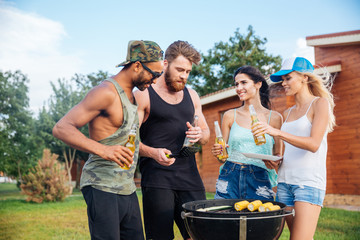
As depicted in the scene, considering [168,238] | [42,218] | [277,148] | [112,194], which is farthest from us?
[42,218]

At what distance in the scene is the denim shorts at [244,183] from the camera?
3432 mm

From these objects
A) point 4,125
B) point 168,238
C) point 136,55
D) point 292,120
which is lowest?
point 168,238

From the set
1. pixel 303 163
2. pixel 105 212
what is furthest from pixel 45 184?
pixel 303 163

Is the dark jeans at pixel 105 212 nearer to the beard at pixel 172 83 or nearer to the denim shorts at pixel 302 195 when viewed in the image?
the beard at pixel 172 83

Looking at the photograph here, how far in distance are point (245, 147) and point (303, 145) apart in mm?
758

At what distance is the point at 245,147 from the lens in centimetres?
358

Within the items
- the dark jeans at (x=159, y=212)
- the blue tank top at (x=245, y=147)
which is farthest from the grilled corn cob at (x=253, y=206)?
the dark jeans at (x=159, y=212)

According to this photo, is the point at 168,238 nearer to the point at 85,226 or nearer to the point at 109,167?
the point at 109,167

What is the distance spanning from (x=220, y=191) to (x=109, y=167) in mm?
1380

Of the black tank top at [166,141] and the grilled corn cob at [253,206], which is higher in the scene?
the black tank top at [166,141]

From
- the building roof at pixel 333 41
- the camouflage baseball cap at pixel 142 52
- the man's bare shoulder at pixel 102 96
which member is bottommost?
the man's bare shoulder at pixel 102 96

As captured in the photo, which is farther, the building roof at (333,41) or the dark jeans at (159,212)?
the building roof at (333,41)

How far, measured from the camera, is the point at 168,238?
3258mm

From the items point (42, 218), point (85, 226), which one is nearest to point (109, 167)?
point (85, 226)
